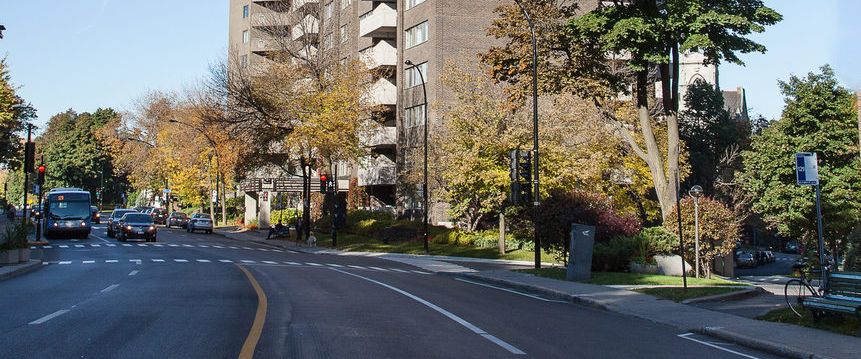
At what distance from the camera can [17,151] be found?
217 feet

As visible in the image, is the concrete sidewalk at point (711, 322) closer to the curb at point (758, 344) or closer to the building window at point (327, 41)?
the curb at point (758, 344)

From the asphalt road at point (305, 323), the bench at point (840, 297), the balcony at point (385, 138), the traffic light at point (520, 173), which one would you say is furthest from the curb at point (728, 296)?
the balcony at point (385, 138)

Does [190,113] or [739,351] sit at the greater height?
[190,113]

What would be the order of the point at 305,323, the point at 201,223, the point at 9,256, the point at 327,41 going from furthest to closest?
1. the point at 201,223
2. the point at 327,41
3. the point at 9,256
4. the point at 305,323

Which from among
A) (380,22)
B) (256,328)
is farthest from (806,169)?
(380,22)

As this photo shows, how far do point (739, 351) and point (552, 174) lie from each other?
28.9 metres

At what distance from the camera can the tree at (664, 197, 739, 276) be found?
26.8 meters

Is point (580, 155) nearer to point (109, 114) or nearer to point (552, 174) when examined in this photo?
point (552, 174)

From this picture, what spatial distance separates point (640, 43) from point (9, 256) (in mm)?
23128

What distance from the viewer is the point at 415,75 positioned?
55938 millimetres

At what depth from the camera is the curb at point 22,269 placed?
71.7 ft

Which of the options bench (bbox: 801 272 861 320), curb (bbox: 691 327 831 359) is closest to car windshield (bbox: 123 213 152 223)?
curb (bbox: 691 327 831 359)

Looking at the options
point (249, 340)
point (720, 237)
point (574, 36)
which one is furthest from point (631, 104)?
point (249, 340)

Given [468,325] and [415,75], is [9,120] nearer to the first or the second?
[415,75]
